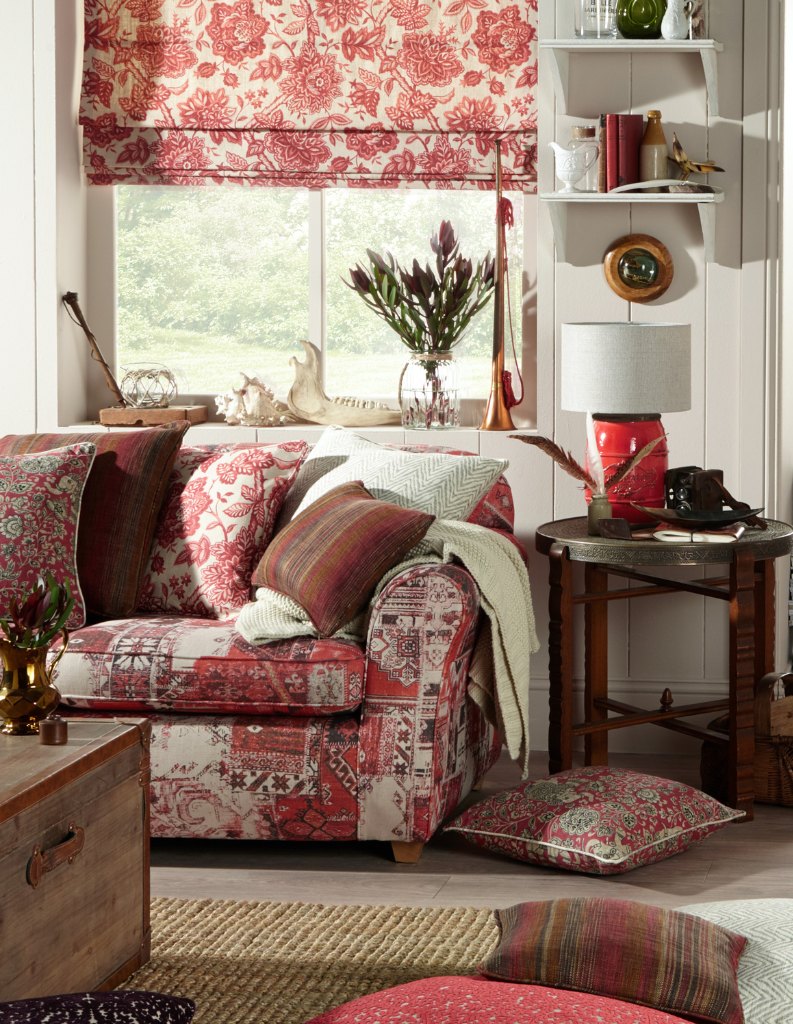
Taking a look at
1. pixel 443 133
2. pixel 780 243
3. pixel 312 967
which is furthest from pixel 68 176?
pixel 312 967

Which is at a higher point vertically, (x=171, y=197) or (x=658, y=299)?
(x=171, y=197)

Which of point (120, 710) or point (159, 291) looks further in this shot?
point (159, 291)

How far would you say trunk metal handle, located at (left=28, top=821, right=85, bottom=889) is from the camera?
5.80 ft

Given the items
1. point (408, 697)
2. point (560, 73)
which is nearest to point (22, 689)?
point (408, 697)

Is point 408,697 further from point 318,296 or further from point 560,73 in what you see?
point 560,73

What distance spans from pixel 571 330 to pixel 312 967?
1755 millimetres

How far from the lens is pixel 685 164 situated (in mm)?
3385

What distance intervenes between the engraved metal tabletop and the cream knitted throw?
221 millimetres

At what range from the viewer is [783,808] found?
311 cm

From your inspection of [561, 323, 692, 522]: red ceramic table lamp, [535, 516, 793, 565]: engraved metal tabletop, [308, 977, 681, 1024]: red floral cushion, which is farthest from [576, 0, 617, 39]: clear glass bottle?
[308, 977, 681, 1024]: red floral cushion

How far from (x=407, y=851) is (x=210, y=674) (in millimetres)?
610

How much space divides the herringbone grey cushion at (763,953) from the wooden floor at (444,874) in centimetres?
77

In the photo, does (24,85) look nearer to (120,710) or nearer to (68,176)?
(68,176)

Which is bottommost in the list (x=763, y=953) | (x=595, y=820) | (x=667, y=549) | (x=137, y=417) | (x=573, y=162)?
(x=595, y=820)
